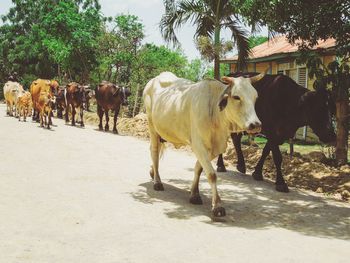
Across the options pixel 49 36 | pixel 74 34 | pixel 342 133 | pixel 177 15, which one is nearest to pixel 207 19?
pixel 177 15

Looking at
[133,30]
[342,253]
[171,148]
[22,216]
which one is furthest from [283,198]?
[133,30]

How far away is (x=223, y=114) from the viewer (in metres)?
5.88

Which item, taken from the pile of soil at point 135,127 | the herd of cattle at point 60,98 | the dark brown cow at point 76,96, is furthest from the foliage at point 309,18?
the dark brown cow at point 76,96

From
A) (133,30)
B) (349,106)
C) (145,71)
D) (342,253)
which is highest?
(133,30)

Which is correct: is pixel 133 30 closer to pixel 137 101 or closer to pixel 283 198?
pixel 137 101

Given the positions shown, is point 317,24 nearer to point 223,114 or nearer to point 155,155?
point 223,114

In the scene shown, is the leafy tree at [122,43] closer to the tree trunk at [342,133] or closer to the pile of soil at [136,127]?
the pile of soil at [136,127]

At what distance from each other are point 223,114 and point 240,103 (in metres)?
0.36

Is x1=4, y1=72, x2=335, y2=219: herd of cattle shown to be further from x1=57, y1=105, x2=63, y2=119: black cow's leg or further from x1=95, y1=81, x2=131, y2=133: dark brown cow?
x1=57, y1=105, x2=63, y2=119: black cow's leg

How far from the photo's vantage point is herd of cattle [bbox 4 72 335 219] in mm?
5676

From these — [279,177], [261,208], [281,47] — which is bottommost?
[261,208]

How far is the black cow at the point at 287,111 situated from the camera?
789 cm

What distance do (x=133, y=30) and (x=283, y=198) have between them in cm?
1960

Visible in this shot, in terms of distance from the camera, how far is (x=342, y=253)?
4496 millimetres
